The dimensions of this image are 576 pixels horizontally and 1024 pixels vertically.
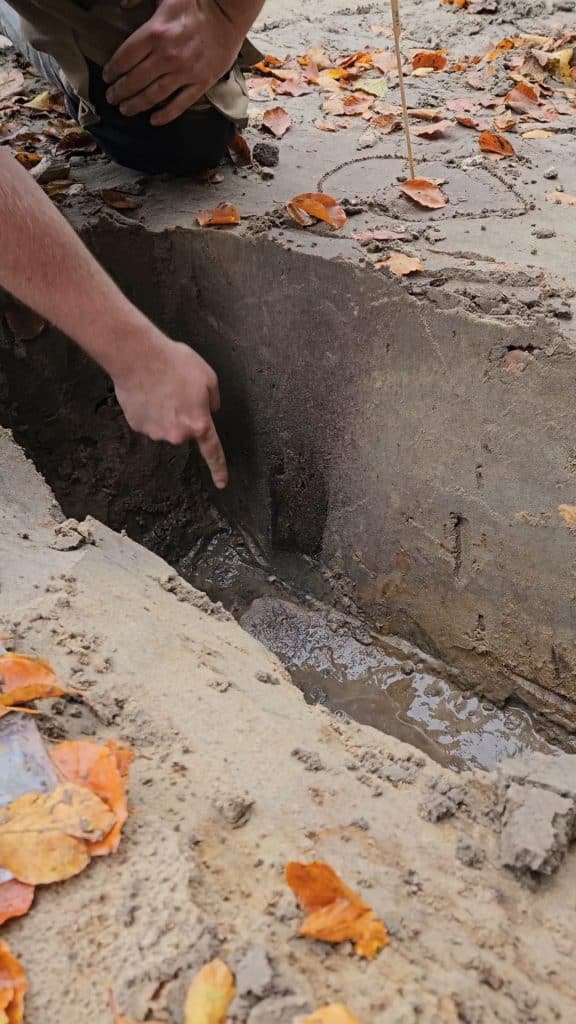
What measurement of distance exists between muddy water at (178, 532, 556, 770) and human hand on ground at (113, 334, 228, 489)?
98 cm

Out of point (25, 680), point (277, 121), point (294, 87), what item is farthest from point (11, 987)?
point (294, 87)

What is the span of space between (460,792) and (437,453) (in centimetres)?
112

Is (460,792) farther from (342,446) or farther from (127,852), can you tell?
(342,446)

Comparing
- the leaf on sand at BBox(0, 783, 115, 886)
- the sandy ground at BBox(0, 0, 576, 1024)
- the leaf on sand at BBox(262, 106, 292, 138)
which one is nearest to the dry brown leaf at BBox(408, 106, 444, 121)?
the leaf on sand at BBox(262, 106, 292, 138)

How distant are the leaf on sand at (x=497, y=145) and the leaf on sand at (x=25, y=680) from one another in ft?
7.17

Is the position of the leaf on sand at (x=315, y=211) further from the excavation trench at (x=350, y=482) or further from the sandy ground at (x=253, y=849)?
the sandy ground at (x=253, y=849)

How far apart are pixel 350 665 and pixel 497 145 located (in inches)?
68.6

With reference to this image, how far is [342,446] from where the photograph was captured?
2.46 meters

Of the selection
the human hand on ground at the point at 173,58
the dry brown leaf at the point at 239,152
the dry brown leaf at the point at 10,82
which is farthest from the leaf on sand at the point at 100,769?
the dry brown leaf at the point at 10,82

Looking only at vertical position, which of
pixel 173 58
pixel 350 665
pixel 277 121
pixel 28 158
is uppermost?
pixel 173 58

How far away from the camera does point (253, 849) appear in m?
1.13

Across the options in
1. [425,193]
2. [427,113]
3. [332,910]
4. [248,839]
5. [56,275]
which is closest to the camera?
[332,910]

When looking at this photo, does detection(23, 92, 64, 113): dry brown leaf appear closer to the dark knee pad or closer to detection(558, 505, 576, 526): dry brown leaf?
the dark knee pad

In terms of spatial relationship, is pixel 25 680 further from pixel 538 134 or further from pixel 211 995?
pixel 538 134
